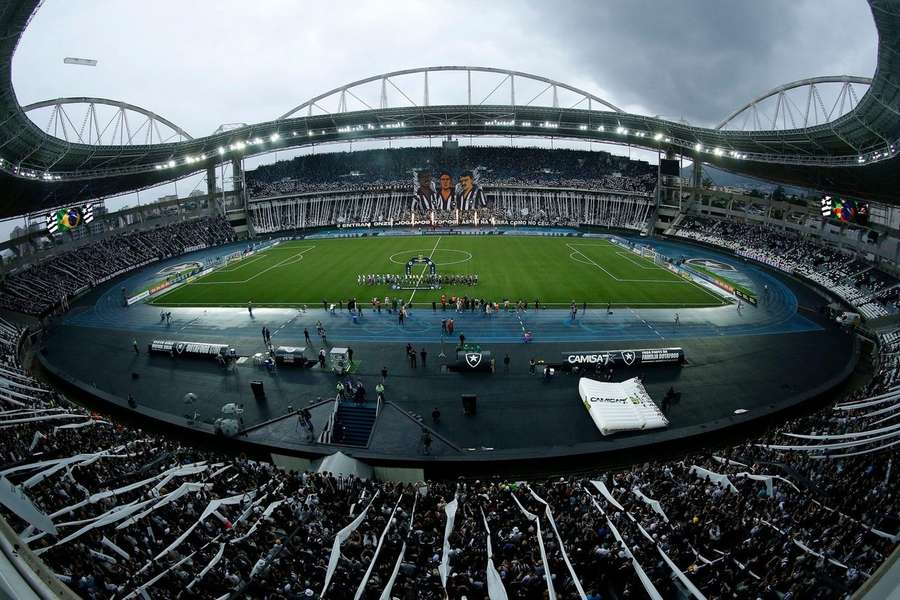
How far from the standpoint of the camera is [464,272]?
4628 centimetres

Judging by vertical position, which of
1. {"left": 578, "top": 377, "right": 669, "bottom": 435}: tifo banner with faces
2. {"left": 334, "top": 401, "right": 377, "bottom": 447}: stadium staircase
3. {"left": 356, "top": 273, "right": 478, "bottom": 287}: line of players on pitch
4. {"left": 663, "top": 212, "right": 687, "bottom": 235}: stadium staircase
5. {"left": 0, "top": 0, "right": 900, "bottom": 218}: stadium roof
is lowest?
{"left": 334, "top": 401, "right": 377, "bottom": 447}: stadium staircase

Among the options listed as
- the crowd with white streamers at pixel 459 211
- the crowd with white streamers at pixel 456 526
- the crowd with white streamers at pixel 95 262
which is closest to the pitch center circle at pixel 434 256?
the crowd with white streamers at pixel 459 211

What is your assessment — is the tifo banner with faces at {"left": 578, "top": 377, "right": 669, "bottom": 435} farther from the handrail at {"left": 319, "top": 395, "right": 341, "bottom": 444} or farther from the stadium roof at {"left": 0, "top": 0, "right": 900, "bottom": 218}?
the stadium roof at {"left": 0, "top": 0, "right": 900, "bottom": 218}

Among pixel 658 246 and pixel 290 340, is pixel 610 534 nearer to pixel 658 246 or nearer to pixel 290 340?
pixel 290 340

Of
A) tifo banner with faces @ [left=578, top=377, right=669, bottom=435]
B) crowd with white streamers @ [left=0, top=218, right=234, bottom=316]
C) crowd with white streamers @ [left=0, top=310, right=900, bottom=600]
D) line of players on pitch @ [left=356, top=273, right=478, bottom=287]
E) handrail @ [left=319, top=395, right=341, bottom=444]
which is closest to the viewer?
crowd with white streamers @ [left=0, top=310, right=900, bottom=600]

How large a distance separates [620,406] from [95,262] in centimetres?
5680

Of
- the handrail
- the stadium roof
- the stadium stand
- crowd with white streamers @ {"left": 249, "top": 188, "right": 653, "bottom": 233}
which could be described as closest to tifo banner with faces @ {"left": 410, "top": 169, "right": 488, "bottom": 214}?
the stadium stand

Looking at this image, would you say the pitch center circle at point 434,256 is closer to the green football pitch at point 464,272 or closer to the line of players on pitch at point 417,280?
the green football pitch at point 464,272

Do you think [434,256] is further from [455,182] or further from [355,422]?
[355,422]

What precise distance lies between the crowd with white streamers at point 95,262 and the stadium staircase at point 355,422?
3282 centimetres

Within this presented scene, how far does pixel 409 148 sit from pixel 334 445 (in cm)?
8237

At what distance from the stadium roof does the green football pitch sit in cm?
1603

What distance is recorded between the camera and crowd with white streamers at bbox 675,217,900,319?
34925mm

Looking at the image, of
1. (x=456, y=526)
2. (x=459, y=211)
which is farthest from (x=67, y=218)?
(x=456, y=526)
